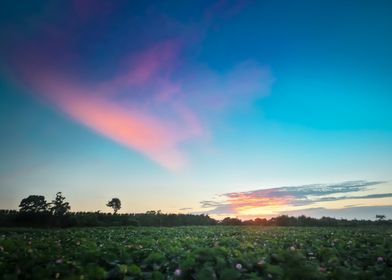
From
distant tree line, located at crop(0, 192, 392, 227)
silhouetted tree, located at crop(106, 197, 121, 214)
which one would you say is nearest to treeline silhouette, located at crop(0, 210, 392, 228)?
distant tree line, located at crop(0, 192, 392, 227)

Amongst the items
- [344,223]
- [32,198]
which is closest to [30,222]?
[32,198]

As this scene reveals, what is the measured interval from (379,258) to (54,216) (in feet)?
220

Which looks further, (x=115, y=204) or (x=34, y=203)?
(x=115, y=204)

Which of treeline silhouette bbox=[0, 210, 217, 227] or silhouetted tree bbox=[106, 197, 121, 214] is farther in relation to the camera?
silhouetted tree bbox=[106, 197, 121, 214]

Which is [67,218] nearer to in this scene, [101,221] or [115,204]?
[101,221]

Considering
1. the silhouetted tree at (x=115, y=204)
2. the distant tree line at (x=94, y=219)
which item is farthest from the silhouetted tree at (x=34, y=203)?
the silhouetted tree at (x=115, y=204)

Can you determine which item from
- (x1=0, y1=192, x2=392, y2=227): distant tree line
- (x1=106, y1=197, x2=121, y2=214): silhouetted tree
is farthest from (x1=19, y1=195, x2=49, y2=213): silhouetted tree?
(x1=106, y1=197, x2=121, y2=214): silhouetted tree

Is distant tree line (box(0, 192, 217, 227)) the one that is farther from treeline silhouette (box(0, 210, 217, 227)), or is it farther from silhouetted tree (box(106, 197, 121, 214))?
silhouetted tree (box(106, 197, 121, 214))

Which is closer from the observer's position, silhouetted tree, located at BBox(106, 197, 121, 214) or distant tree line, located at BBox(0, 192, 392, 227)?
distant tree line, located at BBox(0, 192, 392, 227)

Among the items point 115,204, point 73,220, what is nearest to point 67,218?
point 73,220

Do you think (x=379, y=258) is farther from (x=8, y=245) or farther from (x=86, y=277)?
(x=8, y=245)

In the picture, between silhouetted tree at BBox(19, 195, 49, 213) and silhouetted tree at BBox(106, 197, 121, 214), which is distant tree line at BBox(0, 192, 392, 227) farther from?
silhouetted tree at BBox(106, 197, 121, 214)

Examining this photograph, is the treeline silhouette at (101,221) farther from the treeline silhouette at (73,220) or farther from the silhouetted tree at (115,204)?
the silhouetted tree at (115,204)

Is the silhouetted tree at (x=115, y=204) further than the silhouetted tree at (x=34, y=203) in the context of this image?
Yes
